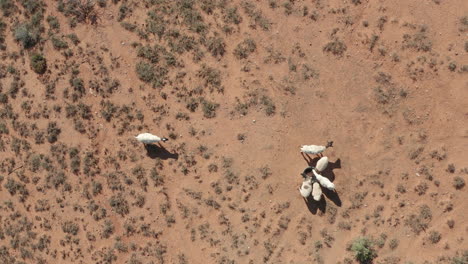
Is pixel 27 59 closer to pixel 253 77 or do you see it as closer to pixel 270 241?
pixel 253 77

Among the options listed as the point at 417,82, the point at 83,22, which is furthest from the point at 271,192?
the point at 83,22

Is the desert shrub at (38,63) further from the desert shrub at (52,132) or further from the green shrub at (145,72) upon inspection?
the green shrub at (145,72)

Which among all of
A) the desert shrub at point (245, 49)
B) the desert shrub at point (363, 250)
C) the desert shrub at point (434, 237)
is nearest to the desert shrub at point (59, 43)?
the desert shrub at point (245, 49)

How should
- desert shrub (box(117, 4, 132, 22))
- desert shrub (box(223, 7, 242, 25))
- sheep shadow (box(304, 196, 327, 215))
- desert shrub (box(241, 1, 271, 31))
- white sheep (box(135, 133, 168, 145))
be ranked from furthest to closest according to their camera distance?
1. desert shrub (box(117, 4, 132, 22))
2. desert shrub (box(223, 7, 242, 25))
3. desert shrub (box(241, 1, 271, 31))
4. white sheep (box(135, 133, 168, 145))
5. sheep shadow (box(304, 196, 327, 215))

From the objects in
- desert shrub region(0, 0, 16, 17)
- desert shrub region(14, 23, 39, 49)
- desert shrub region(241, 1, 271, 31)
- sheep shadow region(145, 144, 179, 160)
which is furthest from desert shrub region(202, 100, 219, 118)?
desert shrub region(0, 0, 16, 17)

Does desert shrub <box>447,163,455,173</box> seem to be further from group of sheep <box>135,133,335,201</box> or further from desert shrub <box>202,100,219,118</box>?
desert shrub <box>202,100,219,118</box>

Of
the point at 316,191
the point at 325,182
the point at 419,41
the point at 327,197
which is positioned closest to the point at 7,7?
the point at 316,191

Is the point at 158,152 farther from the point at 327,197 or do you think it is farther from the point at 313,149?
the point at 327,197

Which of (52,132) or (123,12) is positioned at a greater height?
(123,12)

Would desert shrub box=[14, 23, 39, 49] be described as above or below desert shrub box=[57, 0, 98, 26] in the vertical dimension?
below
